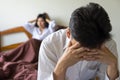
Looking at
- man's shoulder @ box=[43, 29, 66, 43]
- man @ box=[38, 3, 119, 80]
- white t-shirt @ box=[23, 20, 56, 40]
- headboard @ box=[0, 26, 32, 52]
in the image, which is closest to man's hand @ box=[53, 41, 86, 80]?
man @ box=[38, 3, 119, 80]

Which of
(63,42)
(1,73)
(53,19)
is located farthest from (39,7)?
(63,42)

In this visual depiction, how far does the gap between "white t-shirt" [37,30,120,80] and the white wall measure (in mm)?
1020

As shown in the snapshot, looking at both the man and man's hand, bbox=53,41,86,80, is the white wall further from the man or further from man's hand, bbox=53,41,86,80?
man's hand, bbox=53,41,86,80

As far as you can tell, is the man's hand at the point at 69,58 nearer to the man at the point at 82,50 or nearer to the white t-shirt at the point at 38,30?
the man at the point at 82,50

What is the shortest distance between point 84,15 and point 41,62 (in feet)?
1.34

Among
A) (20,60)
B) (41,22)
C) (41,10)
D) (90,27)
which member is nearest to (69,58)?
(90,27)

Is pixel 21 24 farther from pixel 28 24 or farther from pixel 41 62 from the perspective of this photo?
pixel 41 62

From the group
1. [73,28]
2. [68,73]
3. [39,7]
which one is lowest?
[68,73]

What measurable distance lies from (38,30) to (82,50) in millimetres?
1377

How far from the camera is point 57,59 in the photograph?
4.18 ft

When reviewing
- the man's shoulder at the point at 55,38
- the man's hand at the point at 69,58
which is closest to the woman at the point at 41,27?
the man's shoulder at the point at 55,38

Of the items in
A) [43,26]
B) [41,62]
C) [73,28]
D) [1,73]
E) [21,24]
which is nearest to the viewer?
[73,28]

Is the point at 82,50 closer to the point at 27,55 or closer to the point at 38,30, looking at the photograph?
the point at 27,55

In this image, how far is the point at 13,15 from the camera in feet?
8.50
